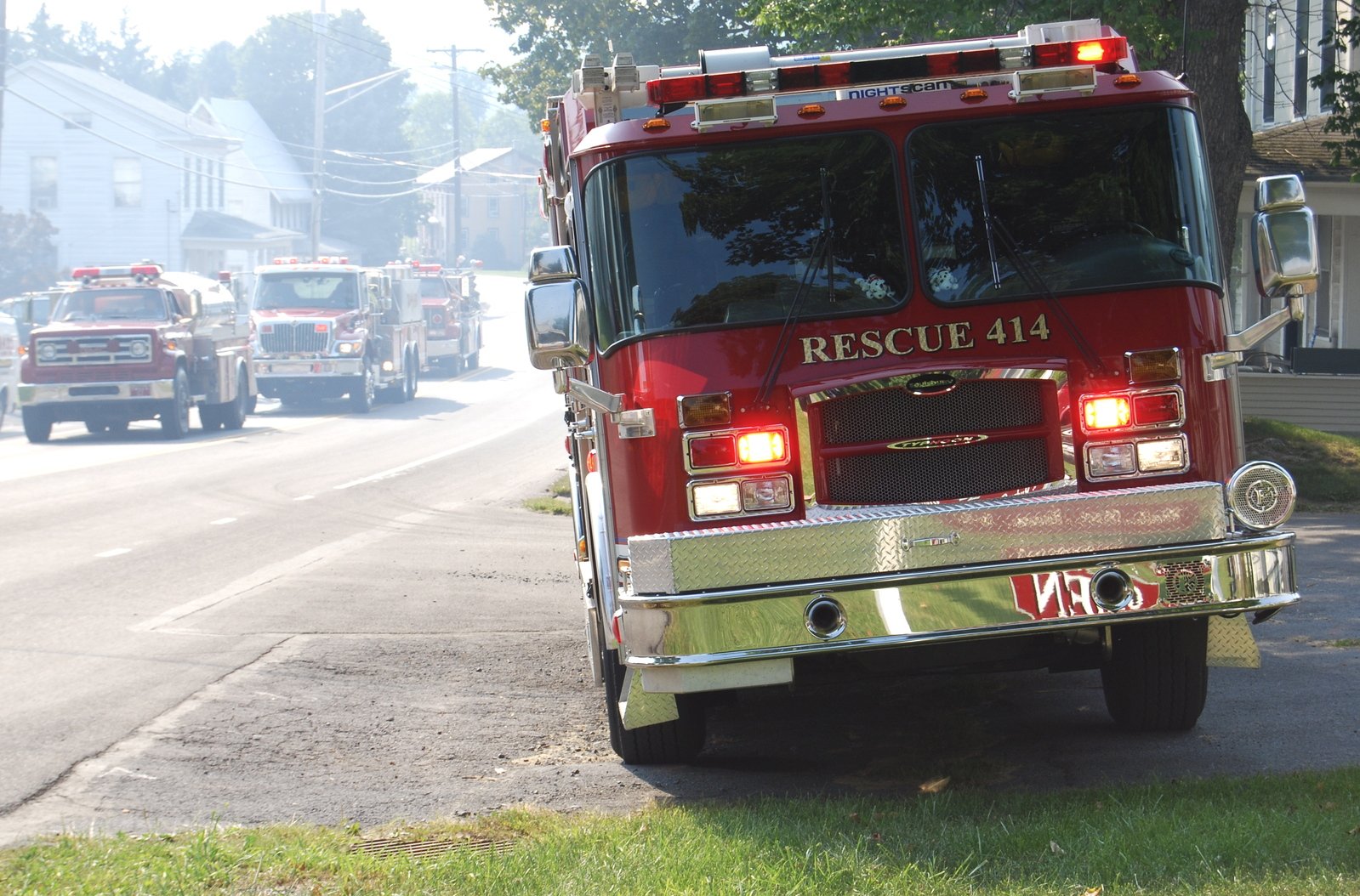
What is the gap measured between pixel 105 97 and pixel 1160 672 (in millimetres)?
61749

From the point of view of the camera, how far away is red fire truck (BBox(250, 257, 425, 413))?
3256 centimetres

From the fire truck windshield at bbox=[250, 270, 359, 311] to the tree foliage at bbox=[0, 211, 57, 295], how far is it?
29.3m

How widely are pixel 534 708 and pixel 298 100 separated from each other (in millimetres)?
96929

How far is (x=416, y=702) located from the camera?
7938mm

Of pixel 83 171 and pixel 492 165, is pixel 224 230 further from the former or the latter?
pixel 492 165

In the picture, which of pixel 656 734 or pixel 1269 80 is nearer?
pixel 656 734

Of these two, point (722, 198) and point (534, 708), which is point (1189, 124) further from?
point (534, 708)

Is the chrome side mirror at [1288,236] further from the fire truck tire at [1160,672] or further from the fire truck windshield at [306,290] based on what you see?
the fire truck windshield at [306,290]

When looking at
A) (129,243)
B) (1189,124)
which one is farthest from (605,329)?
(129,243)

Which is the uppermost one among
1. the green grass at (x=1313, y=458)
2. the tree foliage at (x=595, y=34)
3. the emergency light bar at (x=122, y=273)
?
the tree foliage at (x=595, y=34)

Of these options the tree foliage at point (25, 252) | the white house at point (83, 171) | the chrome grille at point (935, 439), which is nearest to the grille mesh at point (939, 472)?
the chrome grille at point (935, 439)

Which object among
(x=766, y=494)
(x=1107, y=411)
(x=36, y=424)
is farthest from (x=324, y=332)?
(x=1107, y=411)

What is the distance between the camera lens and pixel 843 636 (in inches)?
213

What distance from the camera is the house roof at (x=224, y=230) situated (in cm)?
6512
